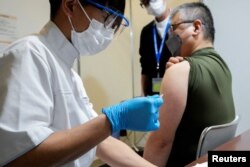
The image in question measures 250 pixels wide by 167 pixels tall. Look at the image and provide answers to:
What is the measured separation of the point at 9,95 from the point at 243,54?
257cm

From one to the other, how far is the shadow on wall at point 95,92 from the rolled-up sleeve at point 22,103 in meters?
1.81

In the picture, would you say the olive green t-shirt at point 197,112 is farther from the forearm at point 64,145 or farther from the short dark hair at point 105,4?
the forearm at point 64,145

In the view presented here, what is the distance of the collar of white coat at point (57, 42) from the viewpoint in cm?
97

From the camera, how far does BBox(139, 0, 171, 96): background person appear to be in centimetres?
260

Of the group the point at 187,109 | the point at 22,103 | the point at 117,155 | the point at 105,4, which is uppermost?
the point at 105,4

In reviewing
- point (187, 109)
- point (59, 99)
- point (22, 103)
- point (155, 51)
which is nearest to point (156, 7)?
point (155, 51)

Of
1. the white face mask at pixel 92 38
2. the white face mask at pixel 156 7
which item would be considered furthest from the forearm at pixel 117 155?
the white face mask at pixel 156 7

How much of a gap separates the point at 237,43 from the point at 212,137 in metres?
2.02

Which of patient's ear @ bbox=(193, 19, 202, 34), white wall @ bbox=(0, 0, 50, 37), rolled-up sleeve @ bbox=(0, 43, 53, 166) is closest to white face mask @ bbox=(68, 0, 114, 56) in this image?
rolled-up sleeve @ bbox=(0, 43, 53, 166)

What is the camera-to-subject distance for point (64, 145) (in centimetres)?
75

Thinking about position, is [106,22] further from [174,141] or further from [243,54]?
[243,54]

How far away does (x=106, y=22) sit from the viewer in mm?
1006

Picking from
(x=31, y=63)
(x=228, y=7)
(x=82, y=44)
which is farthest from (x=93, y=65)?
(x=31, y=63)

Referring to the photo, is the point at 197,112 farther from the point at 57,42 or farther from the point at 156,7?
the point at 156,7
